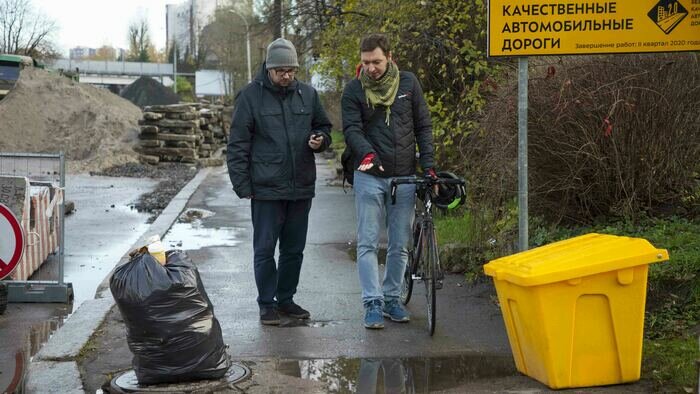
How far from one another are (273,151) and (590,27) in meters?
2.23

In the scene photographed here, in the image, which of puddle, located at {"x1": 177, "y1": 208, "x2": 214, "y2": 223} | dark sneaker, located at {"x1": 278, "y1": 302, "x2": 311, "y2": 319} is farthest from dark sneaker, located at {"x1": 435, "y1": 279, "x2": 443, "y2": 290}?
puddle, located at {"x1": 177, "y1": 208, "x2": 214, "y2": 223}

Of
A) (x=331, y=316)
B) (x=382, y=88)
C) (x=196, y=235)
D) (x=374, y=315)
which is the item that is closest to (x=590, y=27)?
(x=382, y=88)

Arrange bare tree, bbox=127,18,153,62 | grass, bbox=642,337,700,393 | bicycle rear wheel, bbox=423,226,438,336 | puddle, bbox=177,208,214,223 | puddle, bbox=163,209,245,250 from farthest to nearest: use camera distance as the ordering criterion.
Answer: bare tree, bbox=127,18,153,62, puddle, bbox=177,208,214,223, puddle, bbox=163,209,245,250, bicycle rear wheel, bbox=423,226,438,336, grass, bbox=642,337,700,393

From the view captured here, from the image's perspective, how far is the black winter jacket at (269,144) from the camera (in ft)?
22.2

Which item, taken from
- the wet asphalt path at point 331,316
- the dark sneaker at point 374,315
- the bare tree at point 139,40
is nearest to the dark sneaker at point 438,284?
the wet asphalt path at point 331,316

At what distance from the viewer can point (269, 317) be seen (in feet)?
22.8

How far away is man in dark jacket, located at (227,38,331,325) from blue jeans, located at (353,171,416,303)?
1.40 ft

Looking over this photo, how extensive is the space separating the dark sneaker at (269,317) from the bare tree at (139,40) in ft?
343

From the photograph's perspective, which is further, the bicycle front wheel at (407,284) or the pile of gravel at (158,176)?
the pile of gravel at (158,176)

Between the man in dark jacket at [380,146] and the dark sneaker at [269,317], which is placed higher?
the man in dark jacket at [380,146]

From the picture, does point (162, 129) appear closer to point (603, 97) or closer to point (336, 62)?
point (336, 62)

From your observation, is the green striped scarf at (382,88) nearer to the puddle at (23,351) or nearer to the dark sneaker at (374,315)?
the dark sneaker at (374,315)

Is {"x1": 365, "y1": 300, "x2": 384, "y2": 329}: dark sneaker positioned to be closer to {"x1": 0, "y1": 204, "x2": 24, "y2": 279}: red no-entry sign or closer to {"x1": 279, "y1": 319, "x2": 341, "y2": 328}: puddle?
{"x1": 279, "y1": 319, "x2": 341, "y2": 328}: puddle

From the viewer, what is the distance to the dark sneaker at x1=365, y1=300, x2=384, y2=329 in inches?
265
